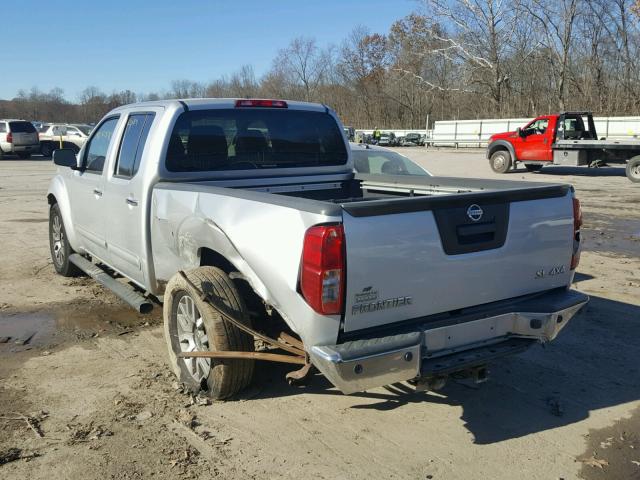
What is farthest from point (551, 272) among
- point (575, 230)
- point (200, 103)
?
point (200, 103)

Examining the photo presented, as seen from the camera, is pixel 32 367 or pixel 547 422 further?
pixel 32 367

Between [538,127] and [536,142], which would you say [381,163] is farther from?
[538,127]

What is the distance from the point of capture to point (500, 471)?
3354mm

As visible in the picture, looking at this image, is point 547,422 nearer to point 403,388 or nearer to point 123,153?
point 403,388

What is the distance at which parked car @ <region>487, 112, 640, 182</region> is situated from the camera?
67.8 ft

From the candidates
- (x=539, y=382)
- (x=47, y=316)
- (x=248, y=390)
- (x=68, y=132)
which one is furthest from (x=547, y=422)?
(x=68, y=132)

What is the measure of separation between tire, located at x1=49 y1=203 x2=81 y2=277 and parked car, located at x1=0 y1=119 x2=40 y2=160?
27.9 m

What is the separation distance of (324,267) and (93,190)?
377 cm

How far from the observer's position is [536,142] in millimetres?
23094

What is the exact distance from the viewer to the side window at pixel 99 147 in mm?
5918

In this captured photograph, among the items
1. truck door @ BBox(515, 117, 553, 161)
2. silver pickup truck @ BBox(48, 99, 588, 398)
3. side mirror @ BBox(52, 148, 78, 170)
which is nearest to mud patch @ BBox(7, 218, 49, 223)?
side mirror @ BBox(52, 148, 78, 170)

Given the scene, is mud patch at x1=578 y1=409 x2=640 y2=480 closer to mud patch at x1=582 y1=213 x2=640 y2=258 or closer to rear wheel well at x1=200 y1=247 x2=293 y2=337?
rear wheel well at x1=200 y1=247 x2=293 y2=337

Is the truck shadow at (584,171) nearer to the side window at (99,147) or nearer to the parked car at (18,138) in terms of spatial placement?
the side window at (99,147)

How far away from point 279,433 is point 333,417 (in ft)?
1.34
